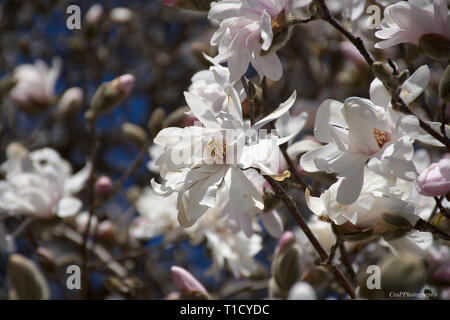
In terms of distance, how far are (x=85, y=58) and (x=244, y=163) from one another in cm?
123

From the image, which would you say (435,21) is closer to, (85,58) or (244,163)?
(244,163)

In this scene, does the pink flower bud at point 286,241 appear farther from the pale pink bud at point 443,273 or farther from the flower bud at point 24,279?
the flower bud at point 24,279

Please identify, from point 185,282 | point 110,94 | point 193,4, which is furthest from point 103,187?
point 193,4

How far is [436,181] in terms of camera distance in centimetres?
67

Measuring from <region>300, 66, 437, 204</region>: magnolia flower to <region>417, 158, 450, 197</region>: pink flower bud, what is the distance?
0.04m

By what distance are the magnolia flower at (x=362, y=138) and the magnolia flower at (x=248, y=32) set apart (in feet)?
0.31

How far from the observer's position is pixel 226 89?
0.71 metres

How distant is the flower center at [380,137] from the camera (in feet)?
2.23

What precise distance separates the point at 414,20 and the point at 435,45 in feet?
0.14

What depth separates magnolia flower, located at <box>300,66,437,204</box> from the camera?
635mm

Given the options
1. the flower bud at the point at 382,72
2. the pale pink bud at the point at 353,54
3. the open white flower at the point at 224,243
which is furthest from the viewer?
the pale pink bud at the point at 353,54

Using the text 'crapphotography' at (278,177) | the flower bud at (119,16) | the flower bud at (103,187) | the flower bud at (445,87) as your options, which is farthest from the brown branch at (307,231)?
the flower bud at (119,16)

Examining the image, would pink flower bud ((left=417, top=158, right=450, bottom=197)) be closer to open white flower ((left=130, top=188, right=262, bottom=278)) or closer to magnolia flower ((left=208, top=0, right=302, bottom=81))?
magnolia flower ((left=208, top=0, right=302, bottom=81))

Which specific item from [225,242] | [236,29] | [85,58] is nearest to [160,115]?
[225,242]
